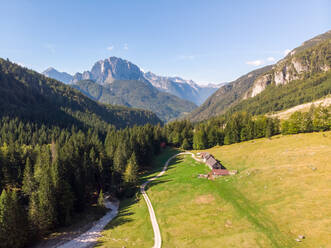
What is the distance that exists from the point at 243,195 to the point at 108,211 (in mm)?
43596

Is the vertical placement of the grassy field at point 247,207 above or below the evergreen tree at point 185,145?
below

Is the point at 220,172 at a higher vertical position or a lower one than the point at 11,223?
higher

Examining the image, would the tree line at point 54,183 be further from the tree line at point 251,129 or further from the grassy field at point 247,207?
the tree line at point 251,129

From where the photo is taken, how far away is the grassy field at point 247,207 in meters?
34.9

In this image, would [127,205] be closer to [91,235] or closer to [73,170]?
[91,235]

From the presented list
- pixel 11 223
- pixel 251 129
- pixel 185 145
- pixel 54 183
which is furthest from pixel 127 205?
pixel 251 129

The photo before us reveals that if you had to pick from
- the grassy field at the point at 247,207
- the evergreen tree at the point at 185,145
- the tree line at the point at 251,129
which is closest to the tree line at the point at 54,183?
the grassy field at the point at 247,207

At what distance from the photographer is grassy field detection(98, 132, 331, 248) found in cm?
3488

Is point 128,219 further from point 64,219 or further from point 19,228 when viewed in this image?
point 19,228

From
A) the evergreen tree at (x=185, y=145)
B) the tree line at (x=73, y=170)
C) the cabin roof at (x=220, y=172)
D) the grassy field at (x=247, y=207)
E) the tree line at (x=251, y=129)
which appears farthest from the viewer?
the evergreen tree at (x=185, y=145)

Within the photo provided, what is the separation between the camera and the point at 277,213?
4006 centimetres

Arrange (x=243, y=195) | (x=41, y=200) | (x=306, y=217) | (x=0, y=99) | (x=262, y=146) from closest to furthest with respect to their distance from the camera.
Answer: (x=306, y=217) < (x=41, y=200) < (x=243, y=195) < (x=262, y=146) < (x=0, y=99)

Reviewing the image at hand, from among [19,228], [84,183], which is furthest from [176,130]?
[19,228]

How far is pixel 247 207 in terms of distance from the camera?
4450 cm
